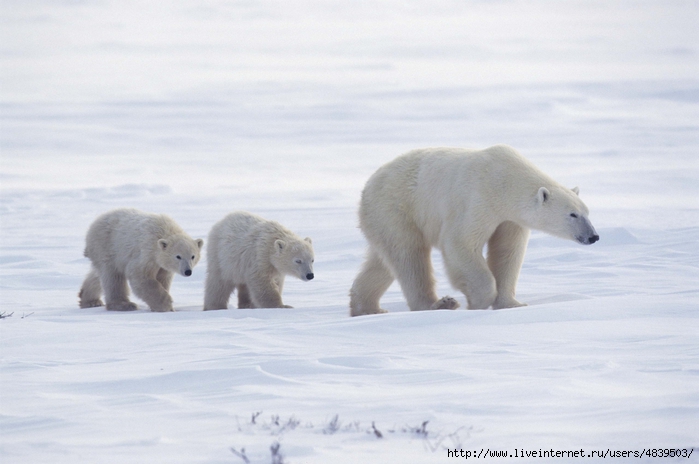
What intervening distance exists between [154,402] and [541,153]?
23634 millimetres

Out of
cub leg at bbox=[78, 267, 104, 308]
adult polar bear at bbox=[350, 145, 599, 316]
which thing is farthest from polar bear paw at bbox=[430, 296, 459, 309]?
cub leg at bbox=[78, 267, 104, 308]

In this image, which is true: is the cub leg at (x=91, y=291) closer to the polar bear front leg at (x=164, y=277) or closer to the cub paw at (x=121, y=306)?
the cub paw at (x=121, y=306)

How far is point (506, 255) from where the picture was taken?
22.8 feet

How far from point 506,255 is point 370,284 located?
124cm

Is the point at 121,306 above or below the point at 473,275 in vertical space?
below

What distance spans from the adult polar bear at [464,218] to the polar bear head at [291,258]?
0.88 metres

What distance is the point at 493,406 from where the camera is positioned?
138 inches

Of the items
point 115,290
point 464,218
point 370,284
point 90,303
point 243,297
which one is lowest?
point 90,303

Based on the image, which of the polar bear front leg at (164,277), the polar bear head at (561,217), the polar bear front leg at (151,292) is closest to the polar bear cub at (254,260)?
the polar bear front leg at (151,292)

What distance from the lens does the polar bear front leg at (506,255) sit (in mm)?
6848

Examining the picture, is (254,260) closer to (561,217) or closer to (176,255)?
(176,255)

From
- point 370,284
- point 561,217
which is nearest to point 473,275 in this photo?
point 561,217

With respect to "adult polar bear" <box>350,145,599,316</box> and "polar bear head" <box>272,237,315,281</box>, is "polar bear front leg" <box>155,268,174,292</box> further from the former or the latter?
"adult polar bear" <box>350,145,599,316</box>

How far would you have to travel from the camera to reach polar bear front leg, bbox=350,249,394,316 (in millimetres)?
7508
